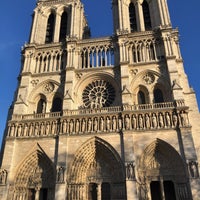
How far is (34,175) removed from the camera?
18.3 m

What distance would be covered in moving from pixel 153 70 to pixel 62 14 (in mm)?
13364

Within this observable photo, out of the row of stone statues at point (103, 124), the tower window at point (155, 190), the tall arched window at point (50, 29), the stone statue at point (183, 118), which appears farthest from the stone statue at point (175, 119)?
the tall arched window at point (50, 29)

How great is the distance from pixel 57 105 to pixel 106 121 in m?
5.19

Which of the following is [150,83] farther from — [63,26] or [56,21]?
[56,21]

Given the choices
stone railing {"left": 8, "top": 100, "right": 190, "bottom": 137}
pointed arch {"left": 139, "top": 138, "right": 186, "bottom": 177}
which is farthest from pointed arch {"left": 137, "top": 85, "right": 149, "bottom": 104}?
pointed arch {"left": 139, "top": 138, "right": 186, "bottom": 177}

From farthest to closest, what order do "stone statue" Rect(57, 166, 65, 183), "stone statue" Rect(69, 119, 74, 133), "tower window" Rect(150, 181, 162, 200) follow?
"stone statue" Rect(69, 119, 74, 133)
"stone statue" Rect(57, 166, 65, 183)
"tower window" Rect(150, 181, 162, 200)

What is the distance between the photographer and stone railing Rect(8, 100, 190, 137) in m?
17.9

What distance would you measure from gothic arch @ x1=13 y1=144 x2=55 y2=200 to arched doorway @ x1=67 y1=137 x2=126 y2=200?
5.56 ft

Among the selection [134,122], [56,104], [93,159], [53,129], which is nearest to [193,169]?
[134,122]

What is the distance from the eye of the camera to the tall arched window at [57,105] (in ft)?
70.0

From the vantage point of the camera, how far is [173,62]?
20.3m

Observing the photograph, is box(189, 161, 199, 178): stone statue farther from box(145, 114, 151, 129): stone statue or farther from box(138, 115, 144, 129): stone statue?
box(138, 115, 144, 129): stone statue

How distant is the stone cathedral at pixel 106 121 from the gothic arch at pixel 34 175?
0.23 feet

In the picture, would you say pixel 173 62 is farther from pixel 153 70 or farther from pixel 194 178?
pixel 194 178
